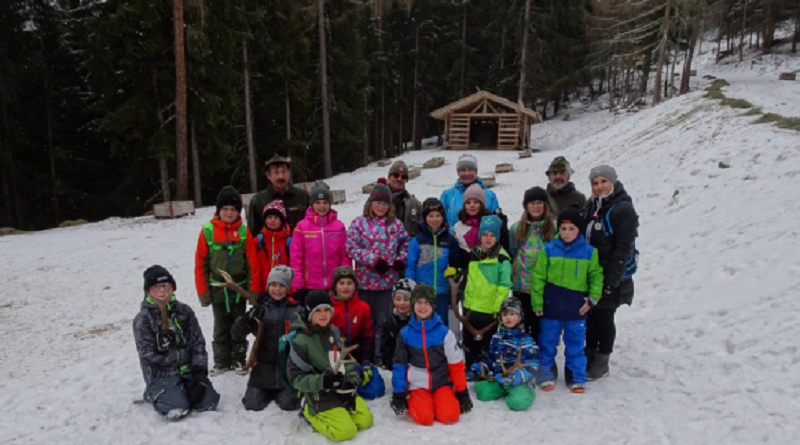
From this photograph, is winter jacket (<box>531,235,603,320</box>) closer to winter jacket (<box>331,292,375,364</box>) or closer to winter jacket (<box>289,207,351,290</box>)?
winter jacket (<box>331,292,375,364</box>)

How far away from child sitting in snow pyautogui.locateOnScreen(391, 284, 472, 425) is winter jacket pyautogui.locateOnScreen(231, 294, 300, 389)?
113cm

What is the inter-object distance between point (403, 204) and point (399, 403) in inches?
94.4

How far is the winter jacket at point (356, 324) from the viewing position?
4516mm

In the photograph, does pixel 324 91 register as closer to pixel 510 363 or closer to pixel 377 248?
pixel 377 248

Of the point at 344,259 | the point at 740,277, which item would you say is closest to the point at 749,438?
the point at 740,277

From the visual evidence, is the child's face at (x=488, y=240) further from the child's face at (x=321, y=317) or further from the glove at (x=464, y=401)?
the child's face at (x=321, y=317)

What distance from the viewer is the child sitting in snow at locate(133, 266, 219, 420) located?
400cm

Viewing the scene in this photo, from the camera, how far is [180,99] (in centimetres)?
1571

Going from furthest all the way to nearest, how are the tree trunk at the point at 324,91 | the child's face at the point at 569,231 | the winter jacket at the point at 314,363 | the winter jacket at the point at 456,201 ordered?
the tree trunk at the point at 324,91, the winter jacket at the point at 456,201, the child's face at the point at 569,231, the winter jacket at the point at 314,363

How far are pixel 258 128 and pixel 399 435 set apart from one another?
79.6 ft

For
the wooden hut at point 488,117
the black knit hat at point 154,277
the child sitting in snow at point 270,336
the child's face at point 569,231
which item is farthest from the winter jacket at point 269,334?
the wooden hut at point 488,117

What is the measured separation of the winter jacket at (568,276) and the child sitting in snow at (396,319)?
1.31 metres

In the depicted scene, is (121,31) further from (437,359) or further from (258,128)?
(437,359)

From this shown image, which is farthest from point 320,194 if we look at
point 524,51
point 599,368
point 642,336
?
point 524,51
